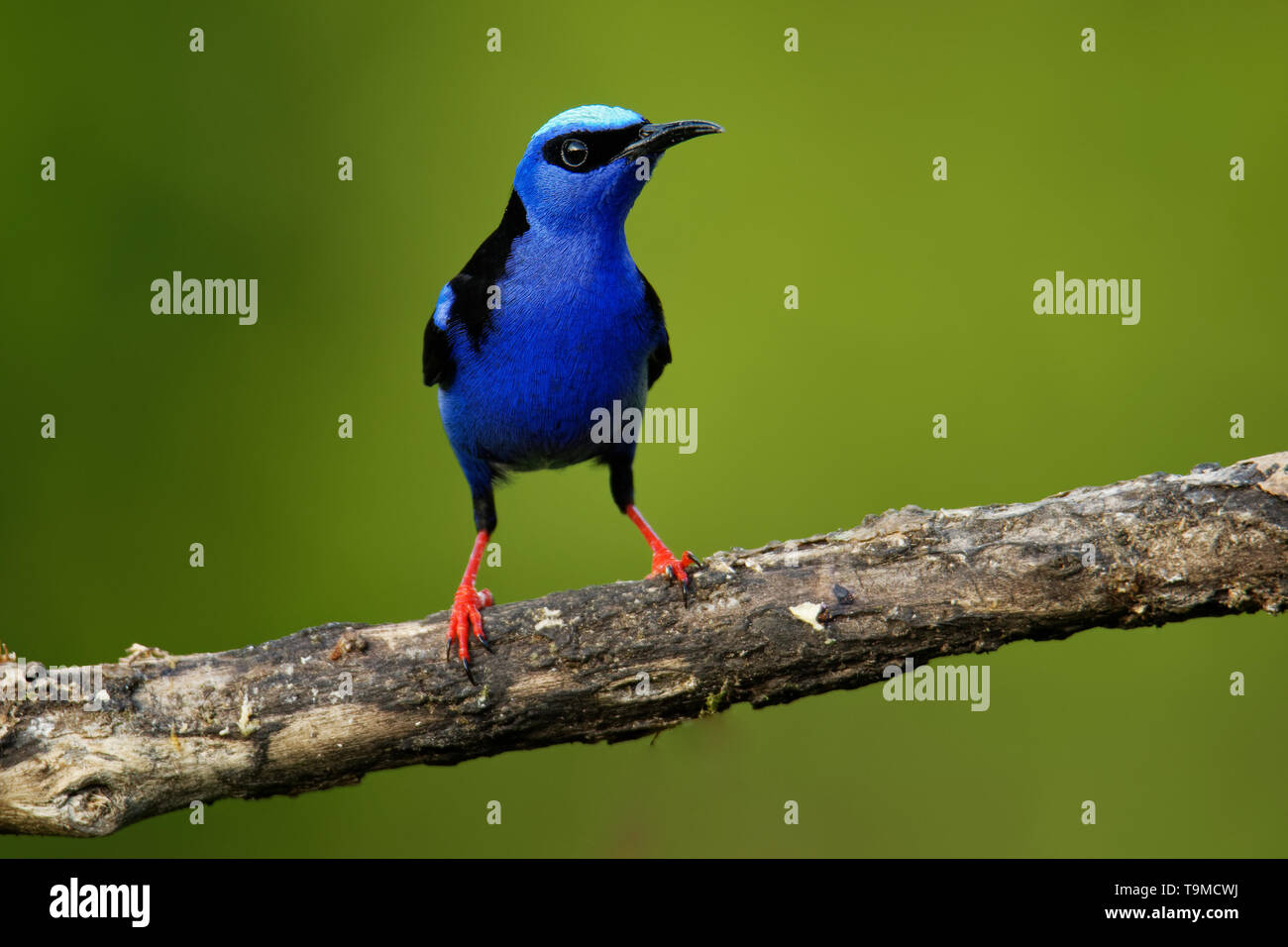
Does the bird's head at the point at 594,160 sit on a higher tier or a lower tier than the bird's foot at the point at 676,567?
higher

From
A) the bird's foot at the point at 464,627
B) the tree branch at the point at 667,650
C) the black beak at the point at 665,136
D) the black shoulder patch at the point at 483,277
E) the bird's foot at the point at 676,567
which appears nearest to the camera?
the tree branch at the point at 667,650

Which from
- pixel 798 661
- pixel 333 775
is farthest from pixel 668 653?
pixel 333 775

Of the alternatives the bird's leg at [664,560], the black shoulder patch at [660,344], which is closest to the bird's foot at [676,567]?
the bird's leg at [664,560]

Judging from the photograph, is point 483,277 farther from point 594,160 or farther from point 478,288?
point 594,160

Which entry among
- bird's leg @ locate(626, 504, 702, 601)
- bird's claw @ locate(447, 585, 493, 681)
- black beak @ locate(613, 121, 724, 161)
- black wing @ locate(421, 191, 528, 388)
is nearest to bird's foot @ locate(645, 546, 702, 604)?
bird's leg @ locate(626, 504, 702, 601)

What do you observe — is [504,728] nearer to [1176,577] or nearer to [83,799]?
[83,799]

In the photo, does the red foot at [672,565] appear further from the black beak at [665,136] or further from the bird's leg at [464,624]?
the black beak at [665,136]
